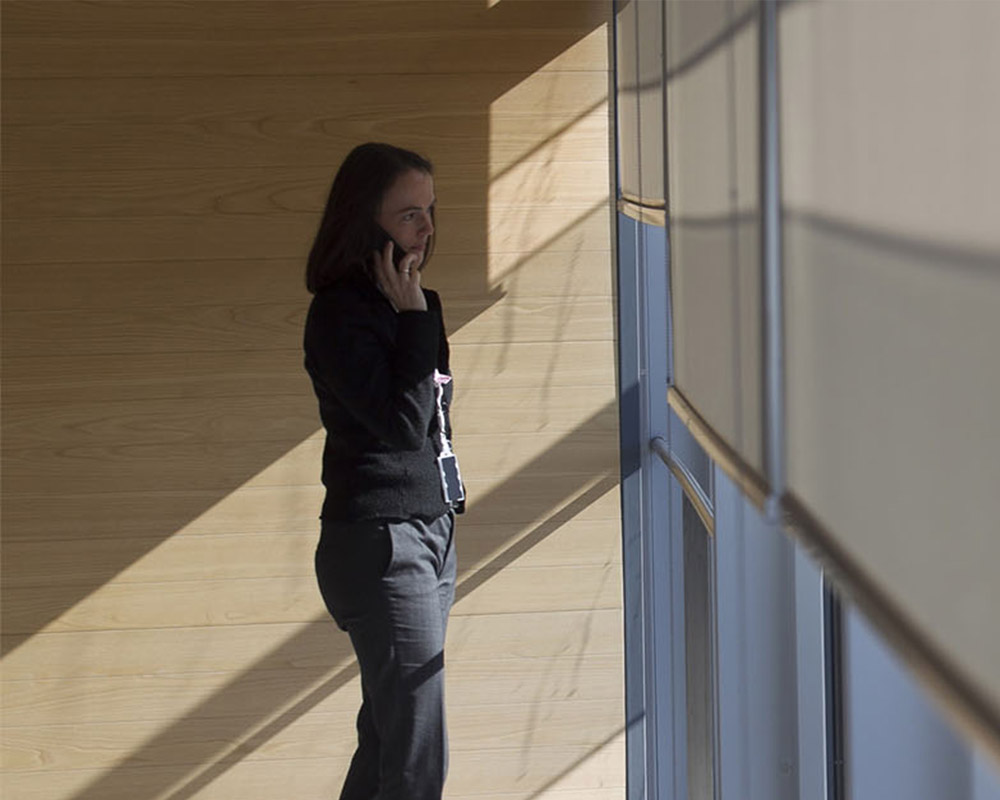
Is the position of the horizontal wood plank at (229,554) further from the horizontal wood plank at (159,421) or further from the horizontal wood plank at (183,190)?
the horizontal wood plank at (183,190)

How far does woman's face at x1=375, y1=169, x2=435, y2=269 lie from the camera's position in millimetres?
2312

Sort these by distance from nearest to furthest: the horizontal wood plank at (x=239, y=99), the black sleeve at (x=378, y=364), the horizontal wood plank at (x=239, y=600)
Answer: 1. the black sleeve at (x=378, y=364)
2. the horizontal wood plank at (x=239, y=99)
3. the horizontal wood plank at (x=239, y=600)

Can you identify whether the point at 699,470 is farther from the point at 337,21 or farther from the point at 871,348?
the point at 871,348

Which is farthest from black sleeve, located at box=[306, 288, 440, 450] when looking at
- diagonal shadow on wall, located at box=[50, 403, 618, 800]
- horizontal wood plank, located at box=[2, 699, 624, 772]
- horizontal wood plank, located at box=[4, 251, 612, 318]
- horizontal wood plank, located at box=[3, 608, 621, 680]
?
horizontal wood plank, located at box=[2, 699, 624, 772]

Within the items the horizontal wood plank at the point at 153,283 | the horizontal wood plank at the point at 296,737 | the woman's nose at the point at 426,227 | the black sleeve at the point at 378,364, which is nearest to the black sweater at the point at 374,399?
the black sleeve at the point at 378,364

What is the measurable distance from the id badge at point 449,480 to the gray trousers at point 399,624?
0.05 m

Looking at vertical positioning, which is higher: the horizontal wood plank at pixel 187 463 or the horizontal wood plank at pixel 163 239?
the horizontal wood plank at pixel 163 239

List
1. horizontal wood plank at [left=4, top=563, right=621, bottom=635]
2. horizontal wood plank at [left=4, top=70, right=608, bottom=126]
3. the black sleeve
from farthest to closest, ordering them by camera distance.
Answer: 1. horizontal wood plank at [left=4, top=563, right=621, bottom=635]
2. horizontal wood plank at [left=4, top=70, right=608, bottom=126]
3. the black sleeve

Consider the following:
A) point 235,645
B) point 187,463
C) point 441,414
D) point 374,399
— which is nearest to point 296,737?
point 235,645

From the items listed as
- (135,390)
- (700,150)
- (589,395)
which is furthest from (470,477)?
(700,150)

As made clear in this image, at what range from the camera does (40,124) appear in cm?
307

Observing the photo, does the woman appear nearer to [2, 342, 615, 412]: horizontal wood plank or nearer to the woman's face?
the woman's face

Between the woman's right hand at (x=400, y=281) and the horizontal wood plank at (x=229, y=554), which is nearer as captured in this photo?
the woman's right hand at (x=400, y=281)

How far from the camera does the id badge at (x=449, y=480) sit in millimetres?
2301
